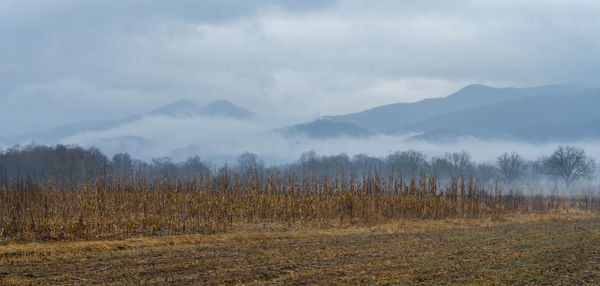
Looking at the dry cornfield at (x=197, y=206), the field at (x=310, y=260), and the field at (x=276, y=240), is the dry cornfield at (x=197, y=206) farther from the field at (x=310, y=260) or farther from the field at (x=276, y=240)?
the field at (x=310, y=260)

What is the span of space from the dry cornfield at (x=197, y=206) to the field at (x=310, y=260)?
60.7 inches

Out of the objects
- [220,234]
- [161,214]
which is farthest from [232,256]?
[161,214]

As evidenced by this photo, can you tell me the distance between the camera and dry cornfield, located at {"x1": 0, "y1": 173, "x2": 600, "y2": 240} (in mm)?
17172

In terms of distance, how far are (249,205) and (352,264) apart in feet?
37.2

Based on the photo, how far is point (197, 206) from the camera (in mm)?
20562

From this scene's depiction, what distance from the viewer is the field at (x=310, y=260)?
33.7 feet

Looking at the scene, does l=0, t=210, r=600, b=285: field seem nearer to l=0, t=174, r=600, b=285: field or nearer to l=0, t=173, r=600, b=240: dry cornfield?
l=0, t=174, r=600, b=285: field

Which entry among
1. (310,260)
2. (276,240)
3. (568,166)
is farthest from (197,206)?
(568,166)

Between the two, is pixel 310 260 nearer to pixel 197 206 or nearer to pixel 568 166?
pixel 197 206

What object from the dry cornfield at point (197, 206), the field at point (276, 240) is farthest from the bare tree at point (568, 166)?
the field at point (276, 240)

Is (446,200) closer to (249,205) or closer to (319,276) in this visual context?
(249,205)

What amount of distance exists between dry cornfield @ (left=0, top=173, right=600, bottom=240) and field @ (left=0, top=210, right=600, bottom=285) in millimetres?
1543

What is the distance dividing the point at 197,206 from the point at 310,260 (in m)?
9.08

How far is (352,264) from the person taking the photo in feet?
39.0
